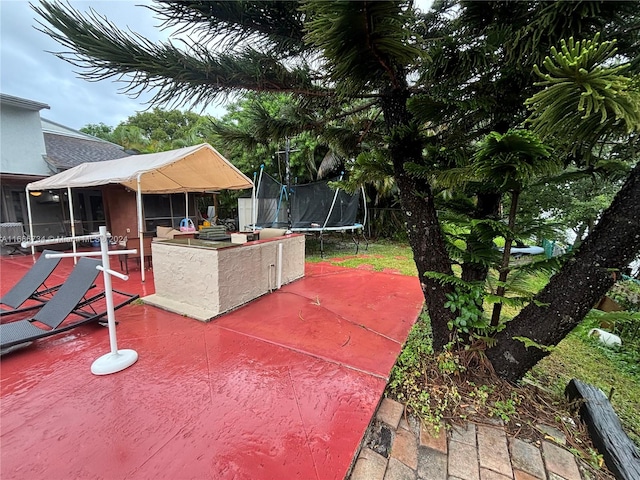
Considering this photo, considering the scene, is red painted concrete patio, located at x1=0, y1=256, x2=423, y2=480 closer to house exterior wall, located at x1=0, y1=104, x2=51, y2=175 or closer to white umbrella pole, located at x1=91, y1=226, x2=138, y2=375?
white umbrella pole, located at x1=91, y1=226, x2=138, y2=375

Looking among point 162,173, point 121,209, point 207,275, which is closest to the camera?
point 207,275

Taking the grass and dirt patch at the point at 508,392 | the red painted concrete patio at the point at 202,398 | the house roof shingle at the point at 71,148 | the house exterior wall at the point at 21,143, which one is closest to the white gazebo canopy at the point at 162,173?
the house exterior wall at the point at 21,143

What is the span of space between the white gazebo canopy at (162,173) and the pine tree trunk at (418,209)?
13.9ft

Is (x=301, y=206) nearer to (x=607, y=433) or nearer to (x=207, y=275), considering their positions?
(x=207, y=275)

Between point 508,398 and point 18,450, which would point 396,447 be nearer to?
point 508,398

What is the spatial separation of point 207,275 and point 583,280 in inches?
144

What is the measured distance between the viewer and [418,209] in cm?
215

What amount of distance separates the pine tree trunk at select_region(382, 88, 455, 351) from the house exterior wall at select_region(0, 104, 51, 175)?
11.5 m

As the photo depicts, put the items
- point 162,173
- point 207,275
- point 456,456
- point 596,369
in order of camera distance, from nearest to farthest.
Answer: point 456,456, point 596,369, point 207,275, point 162,173

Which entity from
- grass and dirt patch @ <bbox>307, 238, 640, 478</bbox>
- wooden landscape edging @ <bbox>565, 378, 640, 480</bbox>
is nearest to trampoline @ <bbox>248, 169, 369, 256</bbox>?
grass and dirt patch @ <bbox>307, 238, 640, 478</bbox>

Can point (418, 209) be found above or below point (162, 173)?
below

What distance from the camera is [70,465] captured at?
5.02 ft

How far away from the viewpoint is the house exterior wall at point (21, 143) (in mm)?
8008

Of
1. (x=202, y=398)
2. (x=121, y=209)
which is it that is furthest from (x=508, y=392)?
(x=121, y=209)
